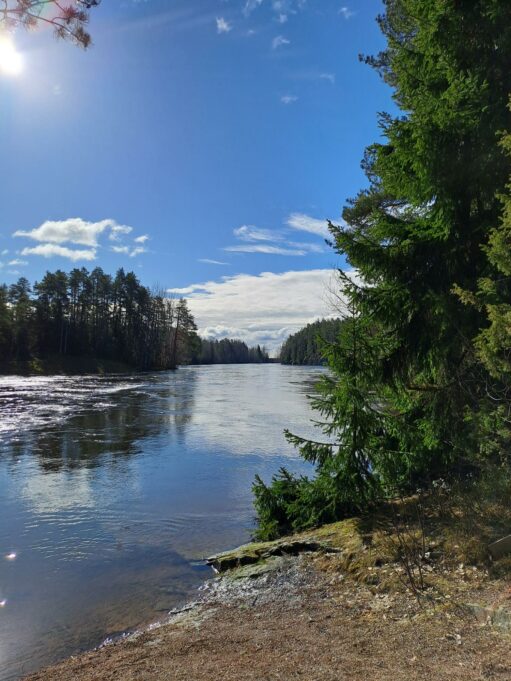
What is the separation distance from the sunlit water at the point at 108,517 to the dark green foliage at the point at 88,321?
4590 cm

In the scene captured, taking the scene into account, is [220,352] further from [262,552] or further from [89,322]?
[262,552]

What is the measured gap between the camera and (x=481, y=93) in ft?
17.5

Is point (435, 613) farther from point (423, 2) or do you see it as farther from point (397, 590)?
point (423, 2)

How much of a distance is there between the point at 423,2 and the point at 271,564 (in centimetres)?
797

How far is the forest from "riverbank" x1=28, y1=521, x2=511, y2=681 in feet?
4.25

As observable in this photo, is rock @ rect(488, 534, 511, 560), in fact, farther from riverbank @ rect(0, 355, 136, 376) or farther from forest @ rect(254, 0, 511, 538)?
riverbank @ rect(0, 355, 136, 376)

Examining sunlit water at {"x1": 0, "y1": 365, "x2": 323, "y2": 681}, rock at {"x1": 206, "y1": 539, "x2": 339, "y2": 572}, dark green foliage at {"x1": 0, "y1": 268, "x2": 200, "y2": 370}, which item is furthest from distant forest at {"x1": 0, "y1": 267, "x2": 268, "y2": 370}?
rock at {"x1": 206, "y1": 539, "x2": 339, "y2": 572}

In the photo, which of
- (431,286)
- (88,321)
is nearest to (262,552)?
(431,286)

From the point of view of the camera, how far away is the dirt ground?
3.33 metres

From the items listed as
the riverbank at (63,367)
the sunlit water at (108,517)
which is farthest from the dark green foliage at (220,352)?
the sunlit water at (108,517)

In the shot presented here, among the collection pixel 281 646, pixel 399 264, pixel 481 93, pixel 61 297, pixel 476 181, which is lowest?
pixel 281 646

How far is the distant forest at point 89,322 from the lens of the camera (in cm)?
6159

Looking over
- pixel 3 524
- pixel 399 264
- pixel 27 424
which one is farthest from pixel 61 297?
pixel 399 264

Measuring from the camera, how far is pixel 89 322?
Result: 7531cm
